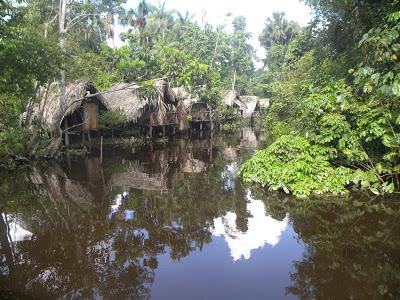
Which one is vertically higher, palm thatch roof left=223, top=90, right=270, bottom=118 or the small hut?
palm thatch roof left=223, top=90, right=270, bottom=118

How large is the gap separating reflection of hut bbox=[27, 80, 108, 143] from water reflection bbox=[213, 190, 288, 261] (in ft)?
40.3

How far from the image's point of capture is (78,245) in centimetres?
653

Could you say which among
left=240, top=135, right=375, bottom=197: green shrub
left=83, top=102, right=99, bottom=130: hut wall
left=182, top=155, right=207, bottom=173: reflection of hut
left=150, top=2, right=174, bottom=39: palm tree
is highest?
left=150, top=2, right=174, bottom=39: palm tree

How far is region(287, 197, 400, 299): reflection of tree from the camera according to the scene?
15.9ft

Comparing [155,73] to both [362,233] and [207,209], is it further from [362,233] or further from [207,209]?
[362,233]

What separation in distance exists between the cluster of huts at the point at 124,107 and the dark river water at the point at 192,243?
6750 mm

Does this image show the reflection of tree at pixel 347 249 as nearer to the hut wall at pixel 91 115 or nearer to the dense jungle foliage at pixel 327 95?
the dense jungle foliage at pixel 327 95

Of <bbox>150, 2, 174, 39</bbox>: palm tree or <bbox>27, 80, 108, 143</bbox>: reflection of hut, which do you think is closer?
<bbox>27, 80, 108, 143</bbox>: reflection of hut

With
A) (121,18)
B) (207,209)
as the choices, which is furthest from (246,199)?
(121,18)

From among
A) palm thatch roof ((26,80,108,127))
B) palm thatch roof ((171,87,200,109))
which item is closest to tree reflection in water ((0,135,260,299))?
palm thatch roof ((26,80,108,127))

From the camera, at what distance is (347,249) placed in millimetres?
6043

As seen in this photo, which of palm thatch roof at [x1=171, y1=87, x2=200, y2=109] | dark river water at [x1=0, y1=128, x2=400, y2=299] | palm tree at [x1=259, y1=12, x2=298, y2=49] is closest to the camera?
dark river water at [x1=0, y1=128, x2=400, y2=299]

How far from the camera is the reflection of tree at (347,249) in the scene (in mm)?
4855

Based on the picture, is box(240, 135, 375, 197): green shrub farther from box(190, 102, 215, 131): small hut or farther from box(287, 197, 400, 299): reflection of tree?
box(190, 102, 215, 131): small hut
